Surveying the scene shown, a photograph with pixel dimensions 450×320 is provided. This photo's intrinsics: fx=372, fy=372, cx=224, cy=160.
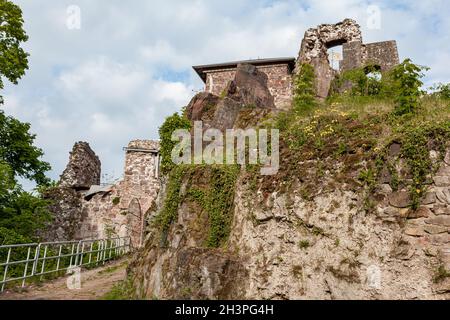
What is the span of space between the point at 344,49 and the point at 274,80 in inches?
157

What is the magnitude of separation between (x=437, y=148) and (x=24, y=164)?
14060 millimetres

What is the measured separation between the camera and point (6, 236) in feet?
34.5

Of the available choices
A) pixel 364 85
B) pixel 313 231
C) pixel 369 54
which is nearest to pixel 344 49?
pixel 369 54

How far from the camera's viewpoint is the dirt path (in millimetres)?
8500

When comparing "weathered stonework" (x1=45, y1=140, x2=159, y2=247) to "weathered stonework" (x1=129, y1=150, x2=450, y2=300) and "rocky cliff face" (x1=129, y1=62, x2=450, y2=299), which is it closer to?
"rocky cliff face" (x1=129, y1=62, x2=450, y2=299)

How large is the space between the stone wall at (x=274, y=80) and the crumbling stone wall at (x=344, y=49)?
2266 mm

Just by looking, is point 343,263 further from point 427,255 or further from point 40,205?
point 40,205

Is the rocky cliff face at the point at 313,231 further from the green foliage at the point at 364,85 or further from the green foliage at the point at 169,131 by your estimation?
the green foliage at the point at 364,85

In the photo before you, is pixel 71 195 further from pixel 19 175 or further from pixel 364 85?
pixel 364 85

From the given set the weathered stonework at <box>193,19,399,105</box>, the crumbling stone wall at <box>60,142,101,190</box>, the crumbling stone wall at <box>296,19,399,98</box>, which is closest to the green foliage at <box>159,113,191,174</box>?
the weathered stonework at <box>193,19,399,105</box>

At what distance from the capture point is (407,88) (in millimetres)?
8117

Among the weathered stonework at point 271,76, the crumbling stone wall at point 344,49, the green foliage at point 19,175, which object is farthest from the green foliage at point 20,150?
the crumbling stone wall at point 344,49

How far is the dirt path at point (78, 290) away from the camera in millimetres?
8500

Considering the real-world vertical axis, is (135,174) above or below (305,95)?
below
